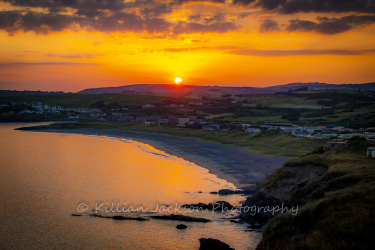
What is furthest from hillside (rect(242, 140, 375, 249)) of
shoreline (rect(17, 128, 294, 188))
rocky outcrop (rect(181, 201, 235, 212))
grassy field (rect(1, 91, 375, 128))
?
grassy field (rect(1, 91, 375, 128))

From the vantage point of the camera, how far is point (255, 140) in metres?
69.4

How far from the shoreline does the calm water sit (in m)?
1.89

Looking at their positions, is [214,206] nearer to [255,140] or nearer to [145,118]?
[255,140]

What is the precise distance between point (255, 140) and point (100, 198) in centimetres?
4227

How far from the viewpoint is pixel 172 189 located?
3516cm

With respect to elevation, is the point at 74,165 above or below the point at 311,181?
below

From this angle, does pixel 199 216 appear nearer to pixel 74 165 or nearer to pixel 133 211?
pixel 133 211

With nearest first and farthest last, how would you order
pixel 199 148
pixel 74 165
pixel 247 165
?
pixel 247 165
pixel 74 165
pixel 199 148

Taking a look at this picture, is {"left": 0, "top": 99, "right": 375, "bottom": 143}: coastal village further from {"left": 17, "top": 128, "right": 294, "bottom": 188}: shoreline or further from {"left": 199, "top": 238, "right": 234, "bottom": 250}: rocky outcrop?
{"left": 199, "top": 238, "right": 234, "bottom": 250}: rocky outcrop

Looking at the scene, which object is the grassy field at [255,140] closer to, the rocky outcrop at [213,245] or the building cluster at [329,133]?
the building cluster at [329,133]

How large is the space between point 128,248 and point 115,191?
12698 millimetres

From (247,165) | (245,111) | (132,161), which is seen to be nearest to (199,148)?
(132,161)

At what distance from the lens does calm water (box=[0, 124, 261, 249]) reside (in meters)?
23.1

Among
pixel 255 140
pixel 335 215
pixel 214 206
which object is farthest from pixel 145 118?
pixel 335 215
